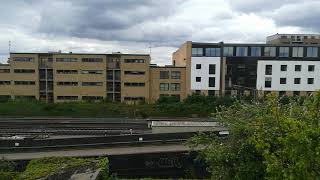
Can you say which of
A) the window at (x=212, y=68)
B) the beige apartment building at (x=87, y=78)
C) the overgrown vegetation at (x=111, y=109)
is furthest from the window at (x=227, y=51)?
the overgrown vegetation at (x=111, y=109)

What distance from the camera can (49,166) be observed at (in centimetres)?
1795

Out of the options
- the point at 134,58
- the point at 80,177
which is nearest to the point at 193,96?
the point at 134,58

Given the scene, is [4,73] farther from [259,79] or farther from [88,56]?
[259,79]

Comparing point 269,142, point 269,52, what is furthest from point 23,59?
point 269,142

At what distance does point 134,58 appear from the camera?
66.4 m

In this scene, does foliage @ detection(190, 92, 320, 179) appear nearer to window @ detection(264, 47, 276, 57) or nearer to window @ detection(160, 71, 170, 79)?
window @ detection(160, 71, 170, 79)

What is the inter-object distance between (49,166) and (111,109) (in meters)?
39.2

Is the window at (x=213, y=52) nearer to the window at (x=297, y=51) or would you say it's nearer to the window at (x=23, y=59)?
the window at (x=297, y=51)

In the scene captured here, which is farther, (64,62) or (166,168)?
(64,62)

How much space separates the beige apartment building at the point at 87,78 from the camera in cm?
6650

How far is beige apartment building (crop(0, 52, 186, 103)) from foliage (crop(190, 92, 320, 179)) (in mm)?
52689

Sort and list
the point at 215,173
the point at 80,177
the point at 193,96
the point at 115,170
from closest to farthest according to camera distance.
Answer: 1. the point at 215,173
2. the point at 80,177
3. the point at 115,170
4. the point at 193,96

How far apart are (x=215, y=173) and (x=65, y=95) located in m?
57.1

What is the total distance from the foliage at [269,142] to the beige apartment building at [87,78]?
173 ft
